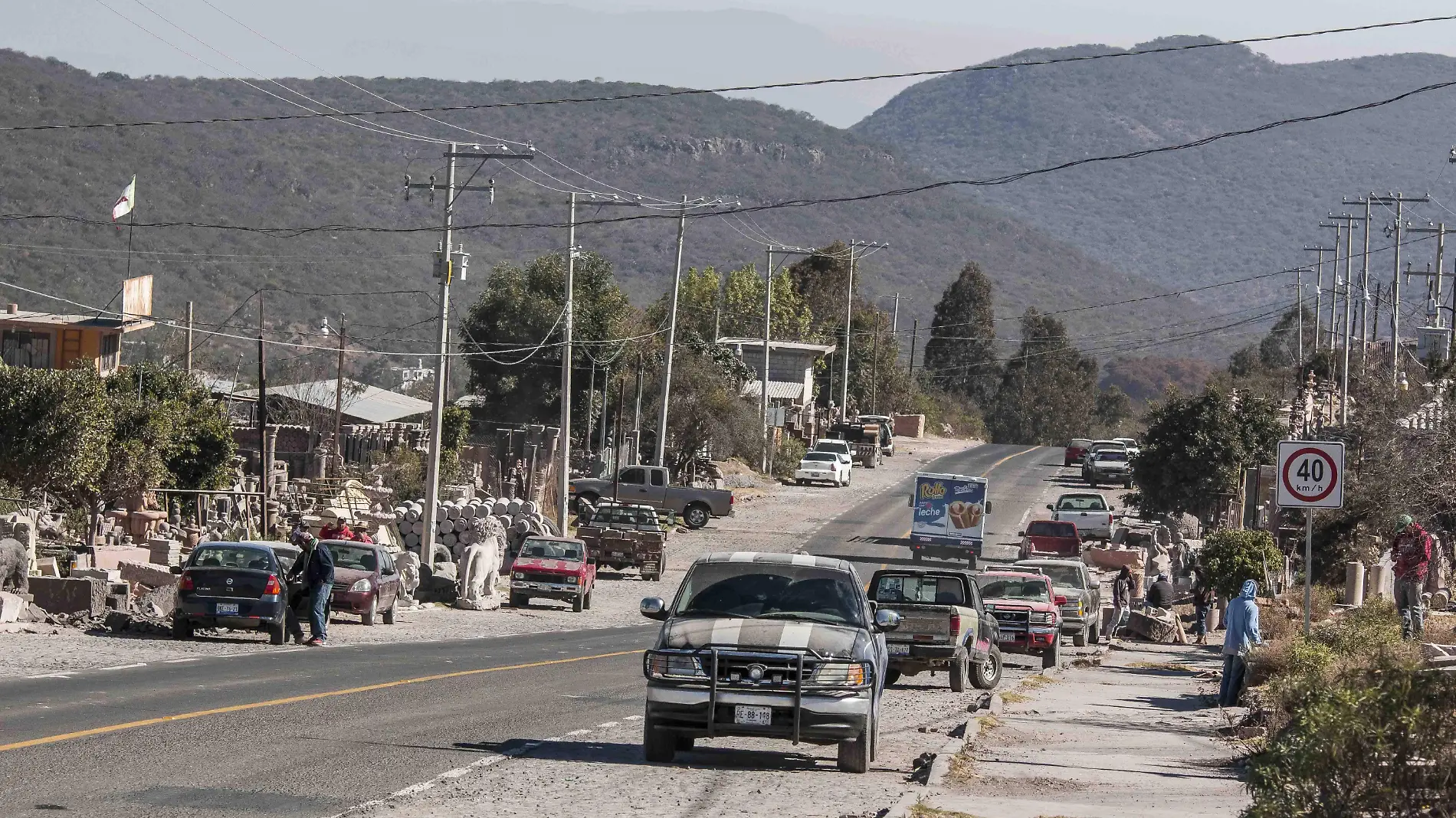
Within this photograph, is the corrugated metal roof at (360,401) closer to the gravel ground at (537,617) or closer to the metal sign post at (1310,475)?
the gravel ground at (537,617)

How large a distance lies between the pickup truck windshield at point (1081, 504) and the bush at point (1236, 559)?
69.8 feet

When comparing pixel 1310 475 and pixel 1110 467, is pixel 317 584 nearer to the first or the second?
pixel 1310 475

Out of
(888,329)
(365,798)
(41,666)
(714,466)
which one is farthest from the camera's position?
(888,329)

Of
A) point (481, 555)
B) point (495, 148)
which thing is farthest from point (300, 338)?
point (481, 555)

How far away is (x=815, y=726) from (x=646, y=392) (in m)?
68.1

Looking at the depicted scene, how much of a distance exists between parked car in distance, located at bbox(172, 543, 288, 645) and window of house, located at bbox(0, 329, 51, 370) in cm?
4273

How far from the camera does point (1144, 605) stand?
130 ft

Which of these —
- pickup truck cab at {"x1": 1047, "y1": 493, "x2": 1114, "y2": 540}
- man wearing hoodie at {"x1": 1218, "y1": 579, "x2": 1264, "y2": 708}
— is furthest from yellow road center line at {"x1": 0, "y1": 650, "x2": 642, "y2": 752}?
pickup truck cab at {"x1": 1047, "y1": 493, "x2": 1114, "y2": 540}

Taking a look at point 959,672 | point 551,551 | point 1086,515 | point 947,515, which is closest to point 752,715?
point 959,672

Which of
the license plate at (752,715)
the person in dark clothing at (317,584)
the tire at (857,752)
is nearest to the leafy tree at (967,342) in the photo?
the person in dark clothing at (317,584)

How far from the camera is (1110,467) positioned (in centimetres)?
8206

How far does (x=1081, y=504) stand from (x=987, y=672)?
38081 mm

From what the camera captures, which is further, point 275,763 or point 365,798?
point 275,763

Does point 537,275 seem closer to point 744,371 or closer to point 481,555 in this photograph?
point 744,371
